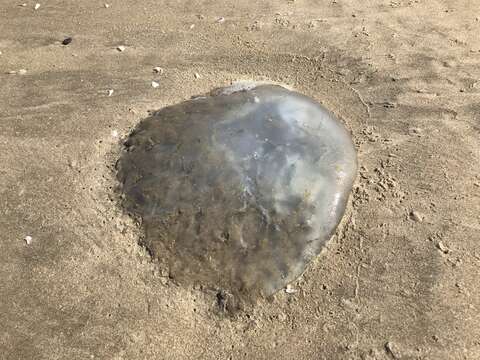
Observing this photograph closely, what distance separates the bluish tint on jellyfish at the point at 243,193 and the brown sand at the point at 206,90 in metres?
0.20

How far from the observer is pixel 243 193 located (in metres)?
4.14

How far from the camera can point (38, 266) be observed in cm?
438

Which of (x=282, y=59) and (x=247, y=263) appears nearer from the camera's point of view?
(x=247, y=263)

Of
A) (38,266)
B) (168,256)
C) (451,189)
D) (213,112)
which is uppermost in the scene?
(213,112)

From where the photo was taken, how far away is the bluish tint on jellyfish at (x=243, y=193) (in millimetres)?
4094

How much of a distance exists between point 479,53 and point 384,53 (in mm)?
1150

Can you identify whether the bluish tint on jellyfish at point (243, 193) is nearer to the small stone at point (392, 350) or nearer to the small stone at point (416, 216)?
the small stone at point (416, 216)

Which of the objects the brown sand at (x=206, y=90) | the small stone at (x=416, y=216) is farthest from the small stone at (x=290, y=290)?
the small stone at (x=416, y=216)

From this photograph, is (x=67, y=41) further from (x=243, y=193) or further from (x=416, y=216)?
(x=416, y=216)

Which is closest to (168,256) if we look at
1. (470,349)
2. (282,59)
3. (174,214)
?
(174,214)

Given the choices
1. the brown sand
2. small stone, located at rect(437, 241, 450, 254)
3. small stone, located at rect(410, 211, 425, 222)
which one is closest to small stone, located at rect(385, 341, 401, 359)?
the brown sand

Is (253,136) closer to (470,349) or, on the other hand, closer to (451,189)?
(451,189)

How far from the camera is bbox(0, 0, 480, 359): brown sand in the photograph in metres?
3.94

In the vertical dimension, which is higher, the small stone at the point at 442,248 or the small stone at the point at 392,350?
the small stone at the point at 442,248
